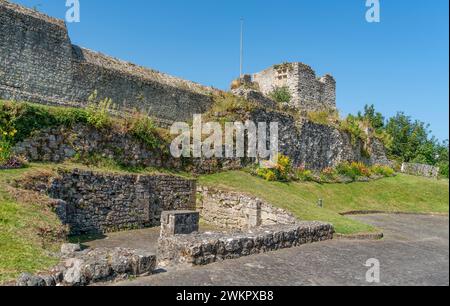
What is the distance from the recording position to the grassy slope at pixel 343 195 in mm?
14508

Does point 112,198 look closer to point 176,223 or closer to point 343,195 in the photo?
point 176,223

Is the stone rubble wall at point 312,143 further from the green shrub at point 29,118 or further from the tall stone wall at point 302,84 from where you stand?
the green shrub at point 29,118

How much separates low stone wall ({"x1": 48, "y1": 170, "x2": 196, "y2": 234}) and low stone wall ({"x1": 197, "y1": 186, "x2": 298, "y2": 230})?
957 millimetres

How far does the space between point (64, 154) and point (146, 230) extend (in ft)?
12.8

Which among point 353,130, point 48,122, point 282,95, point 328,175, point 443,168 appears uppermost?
point 282,95

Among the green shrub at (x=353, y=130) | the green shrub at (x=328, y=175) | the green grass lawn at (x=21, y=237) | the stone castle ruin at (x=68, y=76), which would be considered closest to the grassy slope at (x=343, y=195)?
the green shrub at (x=328, y=175)

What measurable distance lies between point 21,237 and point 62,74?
42.6 ft

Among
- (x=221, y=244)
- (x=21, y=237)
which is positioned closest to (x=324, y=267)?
(x=221, y=244)

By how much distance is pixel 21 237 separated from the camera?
7.69 metres

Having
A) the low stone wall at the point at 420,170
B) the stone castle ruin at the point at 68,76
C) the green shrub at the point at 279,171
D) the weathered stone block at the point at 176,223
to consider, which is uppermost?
the stone castle ruin at the point at 68,76

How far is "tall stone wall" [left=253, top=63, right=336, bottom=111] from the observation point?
36594 mm

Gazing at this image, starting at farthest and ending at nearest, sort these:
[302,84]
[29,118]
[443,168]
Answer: [443,168], [302,84], [29,118]

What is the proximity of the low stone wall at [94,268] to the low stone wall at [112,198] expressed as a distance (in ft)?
13.2

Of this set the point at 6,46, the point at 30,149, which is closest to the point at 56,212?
the point at 30,149
